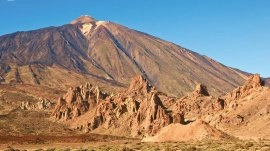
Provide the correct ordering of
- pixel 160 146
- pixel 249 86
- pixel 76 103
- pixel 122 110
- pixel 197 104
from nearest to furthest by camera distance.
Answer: pixel 160 146
pixel 249 86
pixel 122 110
pixel 197 104
pixel 76 103

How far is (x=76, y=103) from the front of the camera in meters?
178

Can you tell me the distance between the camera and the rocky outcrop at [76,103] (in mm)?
173375

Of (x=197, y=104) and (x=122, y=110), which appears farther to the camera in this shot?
(x=197, y=104)

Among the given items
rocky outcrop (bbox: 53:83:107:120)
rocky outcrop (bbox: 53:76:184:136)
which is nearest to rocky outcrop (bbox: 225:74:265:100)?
rocky outcrop (bbox: 53:76:184:136)

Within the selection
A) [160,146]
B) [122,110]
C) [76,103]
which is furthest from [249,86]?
[76,103]

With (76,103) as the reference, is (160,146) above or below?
below

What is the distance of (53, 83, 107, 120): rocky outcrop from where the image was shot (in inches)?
6826

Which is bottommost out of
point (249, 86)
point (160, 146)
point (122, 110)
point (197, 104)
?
point (160, 146)

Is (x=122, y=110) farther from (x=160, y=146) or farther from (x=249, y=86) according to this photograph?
(x=160, y=146)

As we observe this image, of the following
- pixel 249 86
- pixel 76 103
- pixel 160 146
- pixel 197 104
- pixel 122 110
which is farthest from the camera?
pixel 76 103

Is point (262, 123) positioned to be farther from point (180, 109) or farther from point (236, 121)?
point (180, 109)

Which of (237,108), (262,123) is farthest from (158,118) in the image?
(262,123)

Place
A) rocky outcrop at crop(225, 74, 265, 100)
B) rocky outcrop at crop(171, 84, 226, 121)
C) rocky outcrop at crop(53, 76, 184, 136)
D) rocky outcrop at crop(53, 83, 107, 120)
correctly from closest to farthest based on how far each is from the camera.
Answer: rocky outcrop at crop(225, 74, 265, 100), rocky outcrop at crop(53, 76, 184, 136), rocky outcrop at crop(171, 84, 226, 121), rocky outcrop at crop(53, 83, 107, 120)

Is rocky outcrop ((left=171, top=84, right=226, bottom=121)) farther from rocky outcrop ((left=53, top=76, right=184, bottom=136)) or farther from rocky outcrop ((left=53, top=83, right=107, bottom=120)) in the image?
rocky outcrop ((left=53, top=83, right=107, bottom=120))
